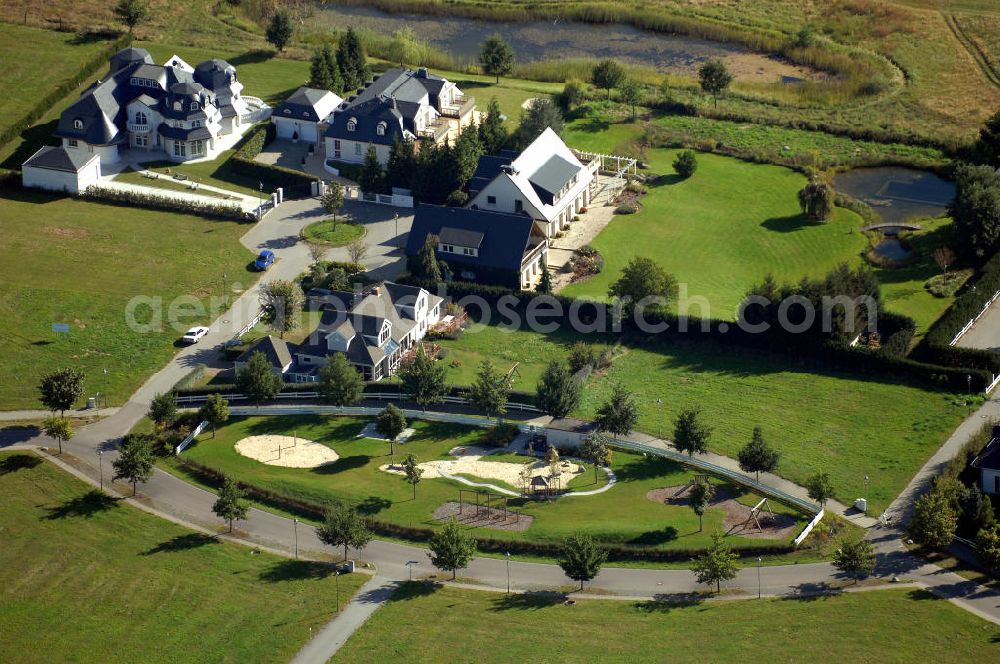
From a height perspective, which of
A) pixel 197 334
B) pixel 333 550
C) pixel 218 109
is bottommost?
pixel 333 550

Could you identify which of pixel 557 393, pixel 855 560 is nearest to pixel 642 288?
pixel 557 393

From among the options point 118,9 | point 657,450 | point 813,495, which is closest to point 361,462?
point 657,450

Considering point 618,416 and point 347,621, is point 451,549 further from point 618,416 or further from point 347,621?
point 618,416

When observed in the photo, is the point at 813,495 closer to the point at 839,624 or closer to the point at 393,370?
the point at 839,624

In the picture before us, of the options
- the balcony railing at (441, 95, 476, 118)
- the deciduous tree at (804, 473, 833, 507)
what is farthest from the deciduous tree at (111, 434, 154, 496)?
the balcony railing at (441, 95, 476, 118)

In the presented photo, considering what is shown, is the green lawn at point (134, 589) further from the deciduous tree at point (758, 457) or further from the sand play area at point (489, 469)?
the deciduous tree at point (758, 457)

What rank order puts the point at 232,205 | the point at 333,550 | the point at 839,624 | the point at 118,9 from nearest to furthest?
the point at 839,624, the point at 333,550, the point at 232,205, the point at 118,9
